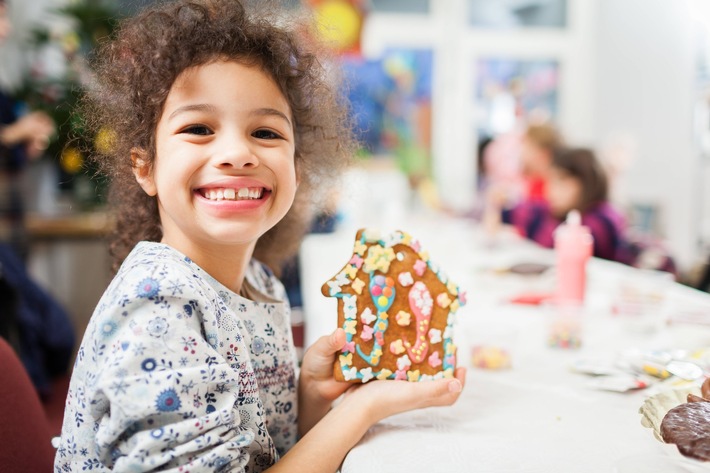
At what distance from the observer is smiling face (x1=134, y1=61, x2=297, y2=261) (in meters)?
→ 0.89

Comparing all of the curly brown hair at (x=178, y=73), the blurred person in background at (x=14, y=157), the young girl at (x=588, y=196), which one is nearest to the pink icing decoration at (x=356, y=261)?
the curly brown hair at (x=178, y=73)

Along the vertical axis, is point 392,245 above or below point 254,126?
below

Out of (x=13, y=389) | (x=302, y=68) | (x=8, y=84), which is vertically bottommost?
(x=13, y=389)

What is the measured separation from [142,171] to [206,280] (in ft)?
0.69

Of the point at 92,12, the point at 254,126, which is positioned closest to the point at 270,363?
the point at 254,126

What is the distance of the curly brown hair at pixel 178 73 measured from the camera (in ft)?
3.04

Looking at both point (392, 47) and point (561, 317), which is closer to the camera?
point (561, 317)

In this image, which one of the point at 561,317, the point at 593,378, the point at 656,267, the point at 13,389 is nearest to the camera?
the point at 13,389

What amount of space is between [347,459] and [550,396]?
401 millimetres

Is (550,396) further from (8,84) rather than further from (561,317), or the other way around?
(8,84)

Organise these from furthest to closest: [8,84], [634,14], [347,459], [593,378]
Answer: [634,14] → [8,84] → [593,378] → [347,459]

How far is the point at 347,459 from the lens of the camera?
87cm

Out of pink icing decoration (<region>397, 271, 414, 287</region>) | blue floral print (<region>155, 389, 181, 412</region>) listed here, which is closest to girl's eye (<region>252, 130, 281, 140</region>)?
pink icing decoration (<region>397, 271, 414, 287</region>)

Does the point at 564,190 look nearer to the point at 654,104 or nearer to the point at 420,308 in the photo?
the point at 420,308
